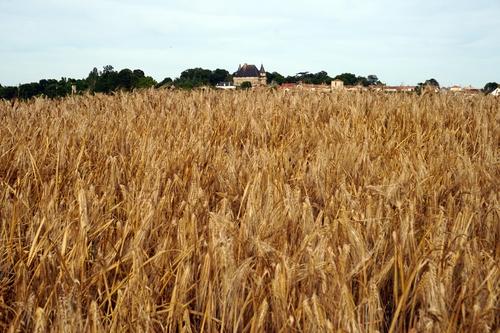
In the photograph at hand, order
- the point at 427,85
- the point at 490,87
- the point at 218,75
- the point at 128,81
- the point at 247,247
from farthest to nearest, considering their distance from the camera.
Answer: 1. the point at 218,75
2. the point at 128,81
3. the point at 490,87
4. the point at 427,85
5. the point at 247,247

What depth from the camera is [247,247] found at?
1.05 meters

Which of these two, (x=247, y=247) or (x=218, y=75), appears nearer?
(x=247, y=247)

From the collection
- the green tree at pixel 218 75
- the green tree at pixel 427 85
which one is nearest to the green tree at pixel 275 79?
the green tree at pixel 427 85

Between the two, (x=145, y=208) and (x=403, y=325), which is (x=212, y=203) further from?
(x=403, y=325)

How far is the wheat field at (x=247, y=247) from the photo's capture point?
2.67 feet

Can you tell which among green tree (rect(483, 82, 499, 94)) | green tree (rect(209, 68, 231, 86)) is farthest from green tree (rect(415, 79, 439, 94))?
green tree (rect(209, 68, 231, 86))

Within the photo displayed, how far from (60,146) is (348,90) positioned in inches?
146

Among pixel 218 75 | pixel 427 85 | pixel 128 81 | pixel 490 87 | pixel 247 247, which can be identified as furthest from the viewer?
pixel 218 75

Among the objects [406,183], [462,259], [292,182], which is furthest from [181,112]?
[462,259]

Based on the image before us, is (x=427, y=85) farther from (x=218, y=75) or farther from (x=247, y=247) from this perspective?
(x=218, y=75)

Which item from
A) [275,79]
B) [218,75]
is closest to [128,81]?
[275,79]

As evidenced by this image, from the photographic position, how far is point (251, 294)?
2.85 feet

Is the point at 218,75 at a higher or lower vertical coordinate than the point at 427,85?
higher

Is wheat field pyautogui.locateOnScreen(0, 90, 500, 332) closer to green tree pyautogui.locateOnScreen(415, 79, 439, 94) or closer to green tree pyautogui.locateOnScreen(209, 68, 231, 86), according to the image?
green tree pyautogui.locateOnScreen(415, 79, 439, 94)
